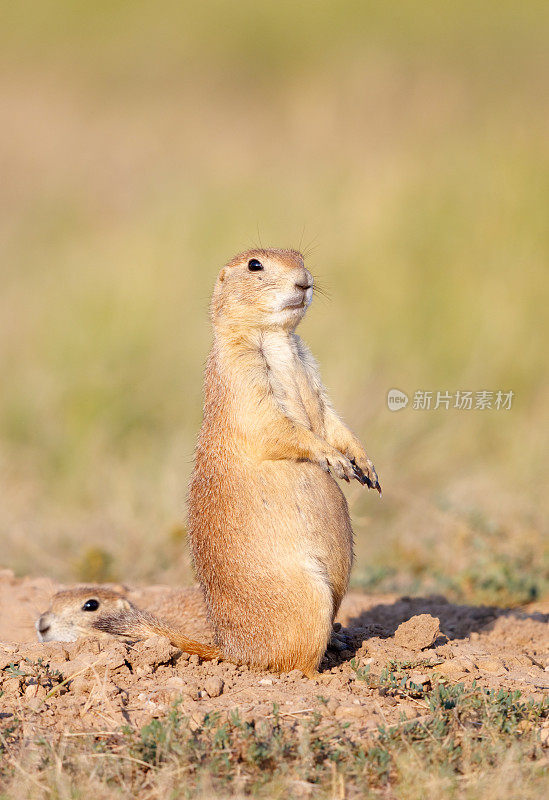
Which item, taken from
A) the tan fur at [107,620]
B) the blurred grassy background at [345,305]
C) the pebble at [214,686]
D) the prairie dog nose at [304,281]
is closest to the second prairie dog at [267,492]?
the prairie dog nose at [304,281]

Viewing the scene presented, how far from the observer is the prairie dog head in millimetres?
4957

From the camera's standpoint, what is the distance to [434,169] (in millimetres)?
12109

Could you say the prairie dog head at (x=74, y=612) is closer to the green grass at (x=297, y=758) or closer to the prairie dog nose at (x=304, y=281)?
the green grass at (x=297, y=758)

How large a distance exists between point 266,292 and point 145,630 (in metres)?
1.68

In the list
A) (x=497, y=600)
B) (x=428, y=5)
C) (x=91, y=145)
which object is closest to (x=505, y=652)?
(x=497, y=600)

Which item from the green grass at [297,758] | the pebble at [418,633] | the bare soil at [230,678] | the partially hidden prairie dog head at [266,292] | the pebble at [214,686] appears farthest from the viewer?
the pebble at [418,633]

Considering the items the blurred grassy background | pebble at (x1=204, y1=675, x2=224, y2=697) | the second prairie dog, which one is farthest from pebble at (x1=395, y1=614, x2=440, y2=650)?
the blurred grassy background

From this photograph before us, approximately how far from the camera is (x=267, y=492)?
164 inches

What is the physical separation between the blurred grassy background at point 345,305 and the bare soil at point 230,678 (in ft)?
6.61

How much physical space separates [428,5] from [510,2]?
1848 millimetres

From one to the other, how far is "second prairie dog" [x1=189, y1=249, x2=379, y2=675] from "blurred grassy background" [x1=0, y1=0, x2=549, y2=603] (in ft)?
8.49

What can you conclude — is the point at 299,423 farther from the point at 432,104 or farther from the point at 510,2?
the point at 510,2

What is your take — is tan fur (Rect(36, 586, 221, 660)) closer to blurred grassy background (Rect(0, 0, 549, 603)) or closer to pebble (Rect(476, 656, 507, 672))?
pebble (Rect(476, 656, 507, 672))

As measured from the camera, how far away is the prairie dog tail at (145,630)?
173 inches
